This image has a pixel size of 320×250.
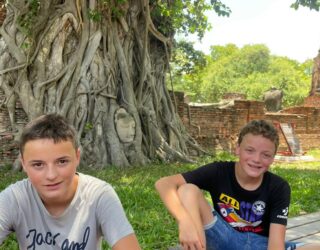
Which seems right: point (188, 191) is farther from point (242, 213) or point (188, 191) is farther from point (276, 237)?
point (276, 237)

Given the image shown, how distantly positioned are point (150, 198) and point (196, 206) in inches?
99.9

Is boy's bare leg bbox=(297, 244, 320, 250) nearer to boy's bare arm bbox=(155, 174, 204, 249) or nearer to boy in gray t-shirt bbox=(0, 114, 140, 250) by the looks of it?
boy's bare arm bbox=(155, 174, 204, 249)

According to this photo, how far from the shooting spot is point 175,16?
1049 cm

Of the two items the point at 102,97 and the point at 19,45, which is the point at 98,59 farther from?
the point at 19,45

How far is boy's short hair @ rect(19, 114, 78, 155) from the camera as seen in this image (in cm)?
194

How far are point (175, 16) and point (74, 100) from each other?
3.38 metres

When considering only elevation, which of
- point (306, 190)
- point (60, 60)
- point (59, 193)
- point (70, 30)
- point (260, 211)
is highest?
point (70, 30)

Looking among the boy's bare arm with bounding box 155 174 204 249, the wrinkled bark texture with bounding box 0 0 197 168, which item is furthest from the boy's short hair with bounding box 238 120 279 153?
the wrinkled bark texture with bounding box 0 0 197 168

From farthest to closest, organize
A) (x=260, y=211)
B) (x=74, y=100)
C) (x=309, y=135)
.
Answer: (x=309, y=135), (x=74, y=100), (x=260, y=211)

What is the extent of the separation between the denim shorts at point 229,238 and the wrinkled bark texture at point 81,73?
17.9ft

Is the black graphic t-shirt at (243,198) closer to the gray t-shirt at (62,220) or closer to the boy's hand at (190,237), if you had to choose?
the boy's hand at (190,237)

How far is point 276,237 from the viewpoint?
259 centimetres

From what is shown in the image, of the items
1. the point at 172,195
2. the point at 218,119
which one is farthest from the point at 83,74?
the point at 218,119

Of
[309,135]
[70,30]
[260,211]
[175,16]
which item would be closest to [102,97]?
[70,30]
